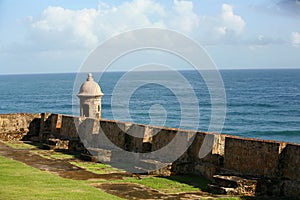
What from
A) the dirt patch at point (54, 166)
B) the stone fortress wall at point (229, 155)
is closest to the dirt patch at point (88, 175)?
the dirt patch at point (54, 166)

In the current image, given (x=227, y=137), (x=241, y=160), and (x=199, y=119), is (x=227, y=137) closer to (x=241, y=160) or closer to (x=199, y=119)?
(x=241, y=160)

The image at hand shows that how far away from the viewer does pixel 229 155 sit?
606 inches

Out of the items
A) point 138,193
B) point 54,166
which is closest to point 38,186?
point 138,193

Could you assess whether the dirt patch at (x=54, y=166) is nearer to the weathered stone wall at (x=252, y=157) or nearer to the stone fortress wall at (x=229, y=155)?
the stone fortress wall at (x=229, y=155)

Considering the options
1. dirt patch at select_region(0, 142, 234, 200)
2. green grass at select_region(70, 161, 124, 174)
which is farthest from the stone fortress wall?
dirt patch at select_region(0, 142, 234, 200)

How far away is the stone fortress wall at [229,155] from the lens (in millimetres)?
13516

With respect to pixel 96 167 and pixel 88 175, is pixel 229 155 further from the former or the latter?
pixel 96 167

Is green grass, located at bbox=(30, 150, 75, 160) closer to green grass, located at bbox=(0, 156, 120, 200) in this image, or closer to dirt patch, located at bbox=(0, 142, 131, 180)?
dirt patch, located at bbox=(0, 142, 131, 180)

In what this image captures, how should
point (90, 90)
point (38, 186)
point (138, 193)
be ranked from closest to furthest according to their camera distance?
1. point (138, 193)
2. point (38, 186)
3. point (90, 90)

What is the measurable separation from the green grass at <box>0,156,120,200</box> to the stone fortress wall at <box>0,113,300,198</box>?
11.5 ft

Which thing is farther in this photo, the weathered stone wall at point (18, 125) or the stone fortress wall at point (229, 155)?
the weathered stone wall at point (18, 125)

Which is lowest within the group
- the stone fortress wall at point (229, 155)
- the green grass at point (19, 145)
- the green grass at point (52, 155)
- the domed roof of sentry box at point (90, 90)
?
the green grass at point (52, 155)

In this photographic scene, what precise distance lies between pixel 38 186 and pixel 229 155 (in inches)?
206

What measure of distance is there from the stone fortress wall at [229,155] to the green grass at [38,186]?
11.5ft
